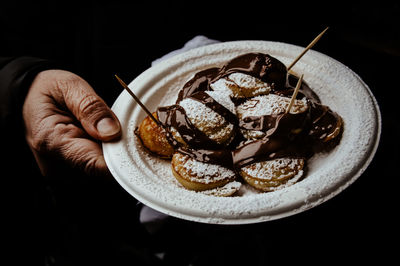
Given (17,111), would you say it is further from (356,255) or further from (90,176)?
(356,255)

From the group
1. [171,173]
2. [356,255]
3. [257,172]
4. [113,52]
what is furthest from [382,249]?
[113,52]

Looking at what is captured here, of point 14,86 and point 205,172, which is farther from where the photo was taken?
point 14,86

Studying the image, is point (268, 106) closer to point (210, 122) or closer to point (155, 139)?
point (210, 122)

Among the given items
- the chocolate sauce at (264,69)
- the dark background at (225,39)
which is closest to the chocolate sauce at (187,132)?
the chocolate sauce at (264,69)

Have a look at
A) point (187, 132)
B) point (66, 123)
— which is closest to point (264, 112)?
point (187, 132)

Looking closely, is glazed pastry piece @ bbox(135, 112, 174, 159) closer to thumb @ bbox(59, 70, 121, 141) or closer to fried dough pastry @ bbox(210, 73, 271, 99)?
thumb @ bbox(59, 70, 121, 141)

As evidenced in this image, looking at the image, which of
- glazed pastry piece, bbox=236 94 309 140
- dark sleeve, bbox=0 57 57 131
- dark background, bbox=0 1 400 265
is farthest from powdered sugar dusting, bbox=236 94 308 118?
dark sleeve, bbox=0 57 57 131

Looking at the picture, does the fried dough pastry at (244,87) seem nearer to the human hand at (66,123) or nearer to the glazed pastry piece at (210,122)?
the glazed pastry piece at (210,122)
